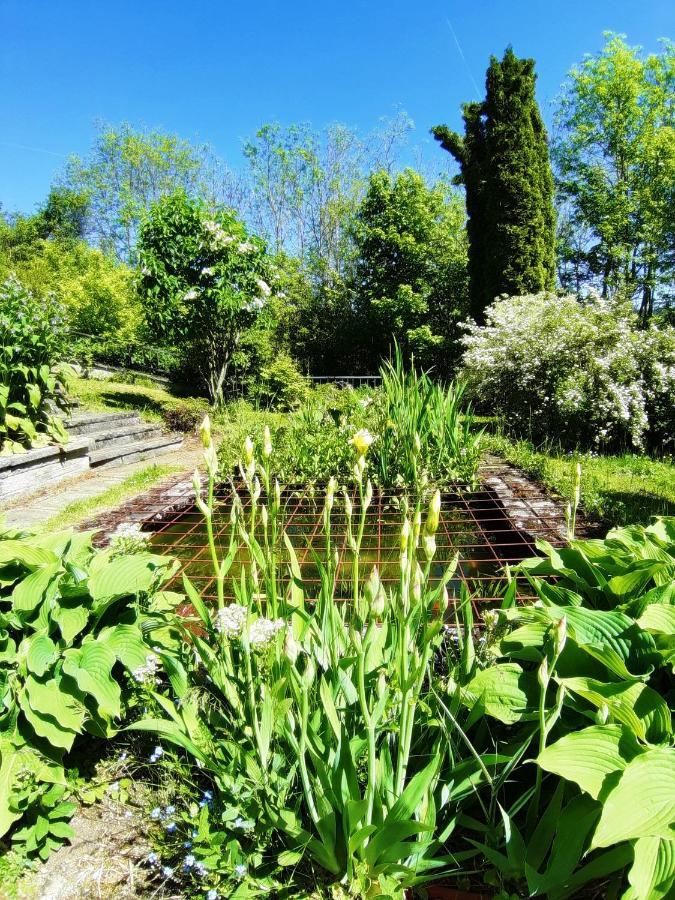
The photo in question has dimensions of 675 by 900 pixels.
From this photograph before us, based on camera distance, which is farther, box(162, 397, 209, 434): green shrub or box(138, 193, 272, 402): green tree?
box(138, 193, 272, 402): green tree

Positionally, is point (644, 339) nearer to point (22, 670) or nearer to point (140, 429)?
point (140, 429)

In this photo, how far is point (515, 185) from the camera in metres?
10.6

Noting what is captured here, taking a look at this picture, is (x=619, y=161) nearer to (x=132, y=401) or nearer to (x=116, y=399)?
(x=132, y=401)

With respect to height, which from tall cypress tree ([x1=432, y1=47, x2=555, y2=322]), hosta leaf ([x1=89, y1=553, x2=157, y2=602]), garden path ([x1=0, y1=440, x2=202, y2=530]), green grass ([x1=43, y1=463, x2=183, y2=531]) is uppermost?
tall cypress tree ([x1=432, y1=47, x2=555, y2=322])

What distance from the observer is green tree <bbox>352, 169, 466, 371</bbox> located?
573 inches

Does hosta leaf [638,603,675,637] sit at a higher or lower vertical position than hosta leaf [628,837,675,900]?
higher

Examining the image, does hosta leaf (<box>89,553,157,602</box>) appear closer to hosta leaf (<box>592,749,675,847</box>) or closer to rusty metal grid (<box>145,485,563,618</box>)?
rusty metal grid (<box>145,485,563,618</box>)

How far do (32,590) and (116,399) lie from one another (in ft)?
26.1

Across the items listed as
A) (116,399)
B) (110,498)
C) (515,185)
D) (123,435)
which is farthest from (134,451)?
(515,185)

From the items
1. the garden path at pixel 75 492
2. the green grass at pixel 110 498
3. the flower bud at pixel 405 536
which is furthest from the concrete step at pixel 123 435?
the flower bud at pixel 405 536

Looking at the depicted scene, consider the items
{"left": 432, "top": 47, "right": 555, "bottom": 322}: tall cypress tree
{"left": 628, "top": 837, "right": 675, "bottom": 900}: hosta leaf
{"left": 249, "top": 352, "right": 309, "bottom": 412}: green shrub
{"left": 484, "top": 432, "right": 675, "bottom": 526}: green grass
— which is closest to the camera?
{"left": 628, "top": 837, "right": 675, "bottom": 900}: hosta leaf

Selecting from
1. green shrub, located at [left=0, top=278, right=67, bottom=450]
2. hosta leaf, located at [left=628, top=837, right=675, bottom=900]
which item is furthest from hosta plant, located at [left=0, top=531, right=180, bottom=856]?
green shrub, located at [left=0, top=278, right=67, bottom=450]

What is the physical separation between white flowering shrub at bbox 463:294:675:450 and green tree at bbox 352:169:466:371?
7545 millimetres

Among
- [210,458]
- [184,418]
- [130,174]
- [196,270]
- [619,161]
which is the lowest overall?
[184,418]
